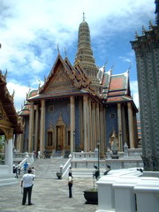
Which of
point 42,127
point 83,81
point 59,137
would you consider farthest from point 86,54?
point 59,137

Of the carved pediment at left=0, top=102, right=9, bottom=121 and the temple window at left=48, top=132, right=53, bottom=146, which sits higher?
the carved pediment at left=0, top=102, right=9, bottom=121

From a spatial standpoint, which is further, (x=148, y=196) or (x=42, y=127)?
(x=42, y=127)

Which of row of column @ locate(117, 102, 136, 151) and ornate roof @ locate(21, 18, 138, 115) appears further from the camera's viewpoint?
row of column @ locate(117, 102, 136, 151)

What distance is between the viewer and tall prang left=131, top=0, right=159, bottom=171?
779 cm

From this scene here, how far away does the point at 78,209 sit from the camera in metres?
6.36

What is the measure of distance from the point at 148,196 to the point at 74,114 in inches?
857

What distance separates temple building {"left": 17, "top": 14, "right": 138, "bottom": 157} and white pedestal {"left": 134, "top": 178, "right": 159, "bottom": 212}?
20159mm

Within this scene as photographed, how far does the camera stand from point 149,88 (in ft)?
27.5

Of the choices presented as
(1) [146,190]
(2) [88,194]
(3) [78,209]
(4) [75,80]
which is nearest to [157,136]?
(2) [88,194]

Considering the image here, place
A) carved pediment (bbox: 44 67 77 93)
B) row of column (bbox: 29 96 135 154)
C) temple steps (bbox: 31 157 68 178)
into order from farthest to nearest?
carved pediment (bbox: 44 67 77 93) → row of column (bbox: 29 96 135 154) → temple steps (bbox: 31 157 68 178)

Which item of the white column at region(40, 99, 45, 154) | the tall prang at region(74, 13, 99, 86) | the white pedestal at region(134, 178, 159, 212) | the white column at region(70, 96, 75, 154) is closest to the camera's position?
the white pedestal at region(134, 178, 159, 212)

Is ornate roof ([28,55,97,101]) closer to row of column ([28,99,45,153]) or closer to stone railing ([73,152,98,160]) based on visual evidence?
row of column ([28,99,45,153])

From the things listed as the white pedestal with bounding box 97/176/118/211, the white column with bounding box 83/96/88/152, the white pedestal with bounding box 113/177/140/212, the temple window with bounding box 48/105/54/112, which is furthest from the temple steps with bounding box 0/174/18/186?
the temple window with bounding box 48/105/54/112

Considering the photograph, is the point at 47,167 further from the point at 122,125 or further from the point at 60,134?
the point at 122,125
